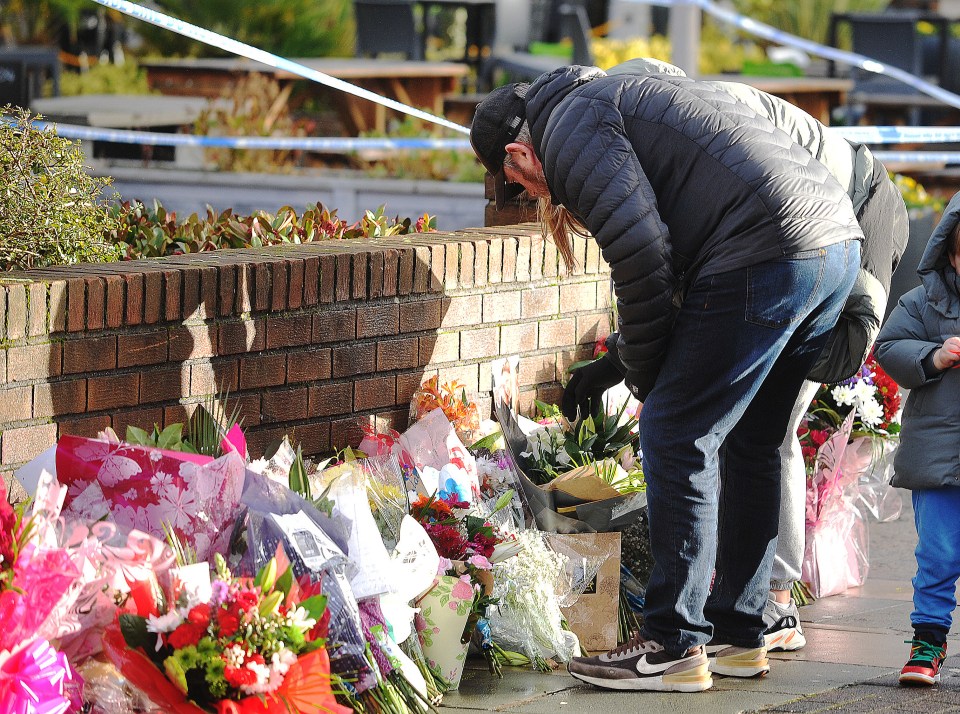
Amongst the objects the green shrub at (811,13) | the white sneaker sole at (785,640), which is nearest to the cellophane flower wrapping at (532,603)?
the white sneaker sole at (785,640)

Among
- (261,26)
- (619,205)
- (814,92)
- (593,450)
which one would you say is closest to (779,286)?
(619,205)

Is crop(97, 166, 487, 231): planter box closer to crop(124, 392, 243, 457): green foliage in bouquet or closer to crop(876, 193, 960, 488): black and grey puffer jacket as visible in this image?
crop(124, 392, 243, 457): green foliage in bouquet

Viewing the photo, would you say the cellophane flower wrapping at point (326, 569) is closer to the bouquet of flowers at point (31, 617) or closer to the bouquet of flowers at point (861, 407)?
the bouquet of flowers at point (31, 617)

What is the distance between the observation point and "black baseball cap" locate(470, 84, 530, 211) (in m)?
3.85

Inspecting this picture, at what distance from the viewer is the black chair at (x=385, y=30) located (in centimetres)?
1628

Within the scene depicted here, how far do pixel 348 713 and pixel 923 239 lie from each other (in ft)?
16.0

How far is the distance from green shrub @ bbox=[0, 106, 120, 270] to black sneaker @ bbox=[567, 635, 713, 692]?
181cm

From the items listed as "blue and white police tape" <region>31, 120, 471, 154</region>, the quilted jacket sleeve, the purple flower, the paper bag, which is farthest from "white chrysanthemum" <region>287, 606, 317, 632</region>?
"blue and white police tape" <region>31, 120, 471, 154</region>

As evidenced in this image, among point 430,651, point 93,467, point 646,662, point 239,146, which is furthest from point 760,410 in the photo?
point 239,146

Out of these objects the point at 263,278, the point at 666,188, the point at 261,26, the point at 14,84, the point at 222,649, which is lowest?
the point at 222,649

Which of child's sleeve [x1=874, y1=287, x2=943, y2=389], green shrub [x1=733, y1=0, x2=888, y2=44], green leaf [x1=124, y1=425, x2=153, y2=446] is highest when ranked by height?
green shrub [x1=733, y1=0, x2=888, y2=44]

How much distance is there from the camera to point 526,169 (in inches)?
152

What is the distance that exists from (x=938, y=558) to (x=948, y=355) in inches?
21.6

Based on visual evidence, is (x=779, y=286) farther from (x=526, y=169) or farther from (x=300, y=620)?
(x=300, y=620)
